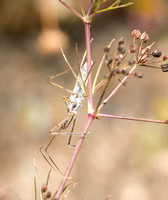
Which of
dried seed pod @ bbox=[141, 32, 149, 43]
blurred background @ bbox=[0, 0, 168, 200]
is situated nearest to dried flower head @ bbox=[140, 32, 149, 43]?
dried seed pod @ bbox=[141, 32, 149, 43]

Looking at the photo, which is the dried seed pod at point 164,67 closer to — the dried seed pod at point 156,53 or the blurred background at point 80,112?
the dried seed pod at point 156,53

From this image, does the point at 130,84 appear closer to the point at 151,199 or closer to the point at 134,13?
the point at 134,13

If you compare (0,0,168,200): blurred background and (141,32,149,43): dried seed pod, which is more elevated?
(141,32,149,43): dried seed pod

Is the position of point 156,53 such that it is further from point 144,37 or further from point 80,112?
point 80,112

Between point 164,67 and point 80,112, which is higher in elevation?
point 164,67

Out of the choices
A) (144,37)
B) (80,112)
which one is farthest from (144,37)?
(80,112)

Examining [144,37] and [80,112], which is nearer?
[144,37]

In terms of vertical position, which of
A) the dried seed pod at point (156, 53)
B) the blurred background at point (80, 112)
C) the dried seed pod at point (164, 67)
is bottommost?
the blurred background at point (80, 112)

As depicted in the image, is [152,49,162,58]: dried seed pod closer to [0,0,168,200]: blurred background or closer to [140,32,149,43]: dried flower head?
[140,32,149,43]: dried flower head

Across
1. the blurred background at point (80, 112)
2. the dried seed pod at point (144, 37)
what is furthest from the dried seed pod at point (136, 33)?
the blurred background at point (80, 112)
